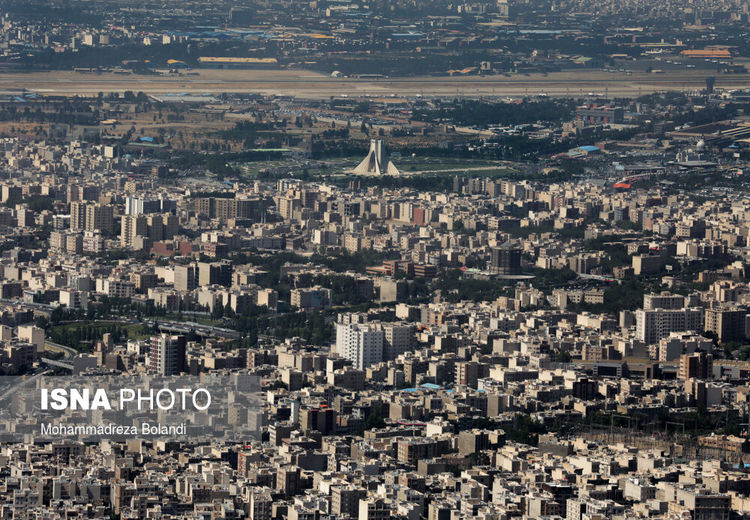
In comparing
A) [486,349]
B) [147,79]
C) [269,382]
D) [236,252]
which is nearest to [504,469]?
[269,382]

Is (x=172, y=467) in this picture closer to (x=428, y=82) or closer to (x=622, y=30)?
(x=428, y=82)

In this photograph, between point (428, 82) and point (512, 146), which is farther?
point (428, 82)

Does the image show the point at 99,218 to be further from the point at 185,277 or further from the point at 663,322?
the point at 663,322

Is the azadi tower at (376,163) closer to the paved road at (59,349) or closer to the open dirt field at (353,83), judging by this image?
the open dirt field at (353,83)

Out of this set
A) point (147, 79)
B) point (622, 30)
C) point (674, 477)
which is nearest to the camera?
point (674, 477)

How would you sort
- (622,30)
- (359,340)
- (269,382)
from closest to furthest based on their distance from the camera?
(269,382), (359,340), (622,30)

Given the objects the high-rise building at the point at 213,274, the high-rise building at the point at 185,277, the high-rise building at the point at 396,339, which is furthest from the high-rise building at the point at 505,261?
the high-rise building at the point at 396,339

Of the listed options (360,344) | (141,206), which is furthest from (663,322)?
(141,206)
